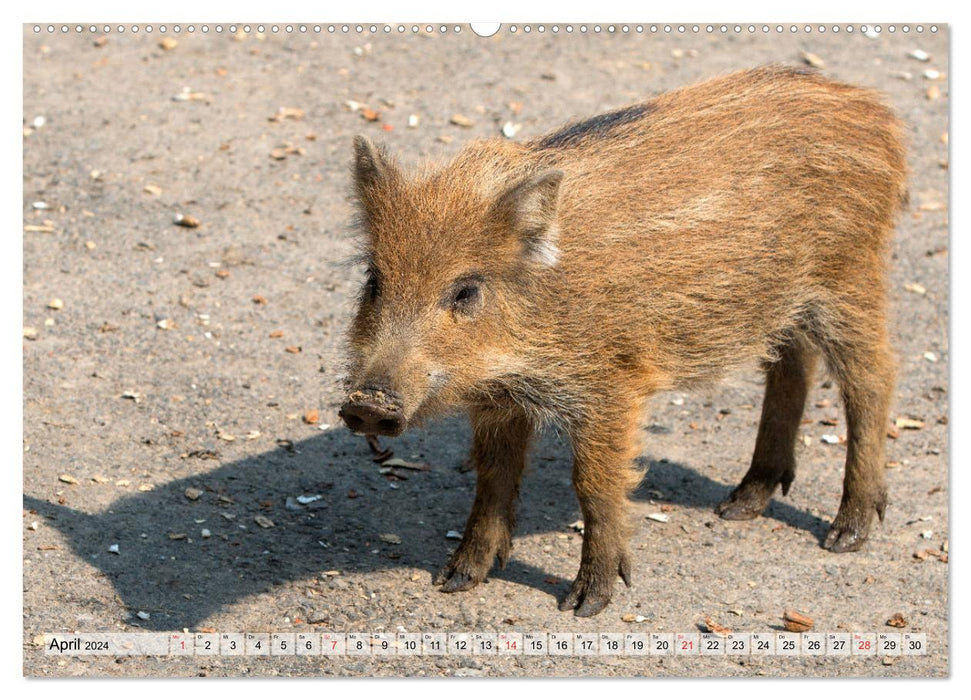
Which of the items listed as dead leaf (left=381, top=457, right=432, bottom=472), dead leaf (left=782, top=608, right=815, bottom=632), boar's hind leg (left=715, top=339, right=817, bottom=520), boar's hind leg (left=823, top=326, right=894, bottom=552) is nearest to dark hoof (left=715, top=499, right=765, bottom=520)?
boar's hind leg (left=715, top=339, right=817, bottom=520)

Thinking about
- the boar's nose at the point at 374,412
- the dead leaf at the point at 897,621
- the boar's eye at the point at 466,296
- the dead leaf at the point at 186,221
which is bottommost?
the dead leaf at the point at 897,621

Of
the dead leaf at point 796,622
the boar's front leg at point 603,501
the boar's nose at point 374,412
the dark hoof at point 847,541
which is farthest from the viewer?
the dark hoof at point 847,541

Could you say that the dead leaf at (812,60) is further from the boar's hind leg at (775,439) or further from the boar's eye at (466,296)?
the boar's eye at (466,296)

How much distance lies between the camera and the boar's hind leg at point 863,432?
25.0 feet

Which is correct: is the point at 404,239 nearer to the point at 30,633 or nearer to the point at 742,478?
the point at 30,633

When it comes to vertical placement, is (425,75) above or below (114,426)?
above

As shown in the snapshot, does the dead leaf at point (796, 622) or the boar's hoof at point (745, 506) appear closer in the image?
the dead leaf at point (796, 622)

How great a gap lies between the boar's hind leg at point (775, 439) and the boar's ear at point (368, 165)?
111 inches

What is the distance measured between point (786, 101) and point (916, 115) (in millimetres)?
5949

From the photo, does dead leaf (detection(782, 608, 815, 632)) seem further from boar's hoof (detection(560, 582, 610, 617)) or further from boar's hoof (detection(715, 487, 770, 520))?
boar's hoof (detection(715, 487, 770, 520))

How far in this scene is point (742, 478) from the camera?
27.6 ft

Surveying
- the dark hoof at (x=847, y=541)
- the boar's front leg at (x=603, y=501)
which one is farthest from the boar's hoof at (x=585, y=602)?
the dark hoof at (x=847, y=541)

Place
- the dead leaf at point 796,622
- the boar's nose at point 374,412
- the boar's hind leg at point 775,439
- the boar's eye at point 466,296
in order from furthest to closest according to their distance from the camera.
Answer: the boar's hind leg at point 775,439
the dead leaf at point 796,622
the boar's eye at point 466,296
the boar's nose at point 374,412

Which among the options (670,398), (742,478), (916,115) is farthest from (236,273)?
(916,115)
